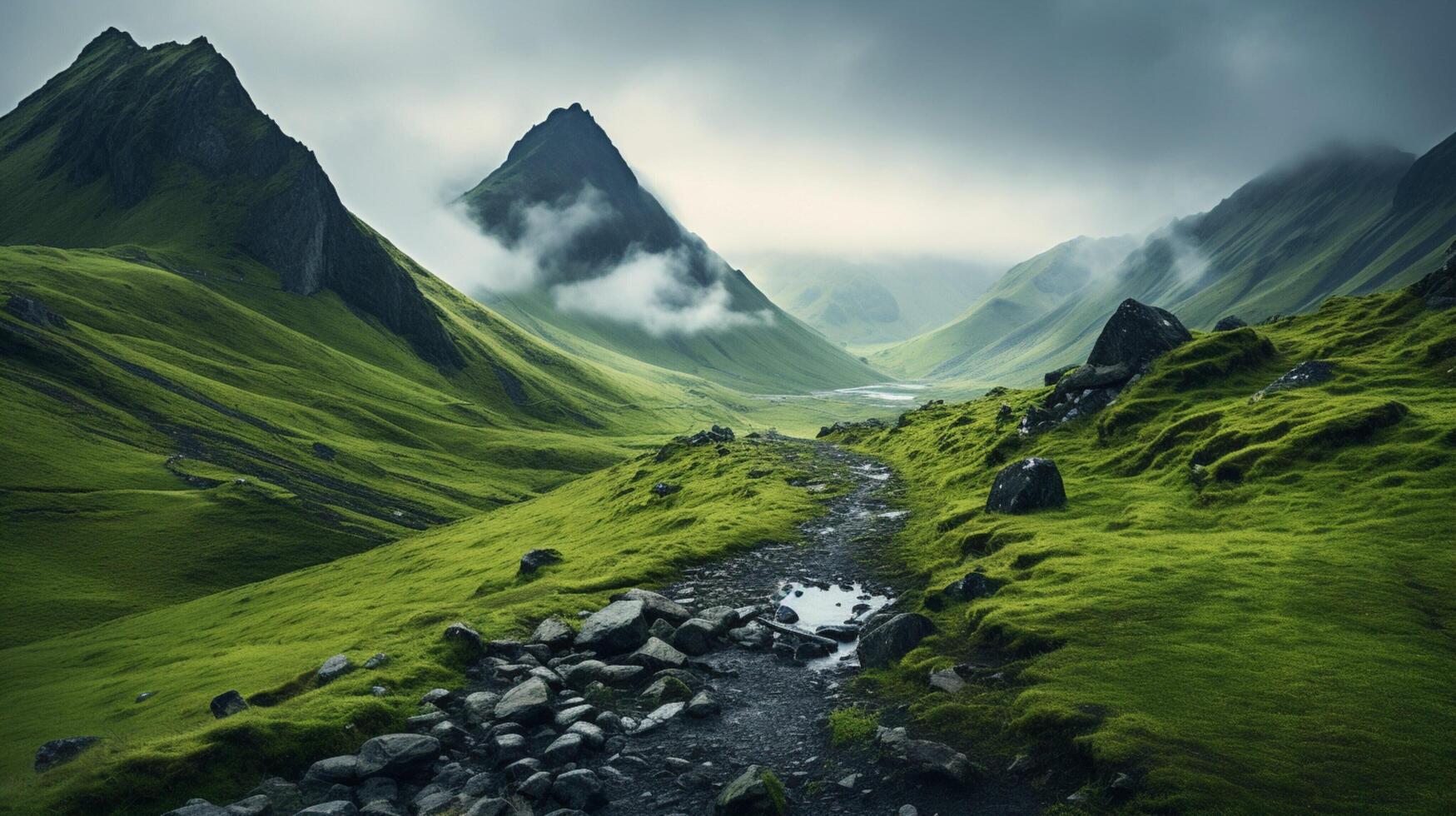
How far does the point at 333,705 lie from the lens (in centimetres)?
2092

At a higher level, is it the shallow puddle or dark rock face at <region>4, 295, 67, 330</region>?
dark rock face at <region>4, 295, 67, 330</region>

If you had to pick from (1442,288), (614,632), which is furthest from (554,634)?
(1442,288)

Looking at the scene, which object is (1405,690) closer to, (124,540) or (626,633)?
(626,633)

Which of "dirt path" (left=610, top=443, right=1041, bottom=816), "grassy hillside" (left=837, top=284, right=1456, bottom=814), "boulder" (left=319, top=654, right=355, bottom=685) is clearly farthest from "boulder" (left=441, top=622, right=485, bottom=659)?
"grassy hillside" (left=837, top=284, right=1456, bottom=814)

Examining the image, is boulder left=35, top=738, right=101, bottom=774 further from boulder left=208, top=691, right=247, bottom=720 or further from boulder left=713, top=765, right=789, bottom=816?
boulder left=713, top=765, right=789, bottom=816

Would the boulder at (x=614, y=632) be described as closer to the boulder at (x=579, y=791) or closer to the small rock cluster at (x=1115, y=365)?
the boulder at (x=579, y=791)

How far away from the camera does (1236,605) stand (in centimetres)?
2208

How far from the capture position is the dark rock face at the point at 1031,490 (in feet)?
131

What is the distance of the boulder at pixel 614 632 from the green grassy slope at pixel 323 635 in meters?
3.53

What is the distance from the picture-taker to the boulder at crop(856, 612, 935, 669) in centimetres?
2381

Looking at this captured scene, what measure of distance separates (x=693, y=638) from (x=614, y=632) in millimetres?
3165

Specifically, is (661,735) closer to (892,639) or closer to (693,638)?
(693,638)

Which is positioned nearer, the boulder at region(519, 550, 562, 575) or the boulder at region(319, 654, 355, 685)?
the boulder at region(319, 654, 355, 685)

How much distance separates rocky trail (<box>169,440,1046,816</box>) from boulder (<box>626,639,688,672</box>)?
6 centimetres
